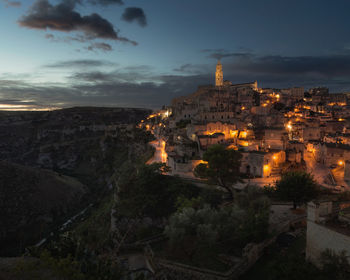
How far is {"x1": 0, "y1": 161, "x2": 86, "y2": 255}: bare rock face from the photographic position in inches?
1432

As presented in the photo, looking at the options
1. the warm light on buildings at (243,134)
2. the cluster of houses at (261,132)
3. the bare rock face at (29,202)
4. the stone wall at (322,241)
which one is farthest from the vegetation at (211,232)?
the bare rock face at (29,202)

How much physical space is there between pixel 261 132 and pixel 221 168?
770 inches

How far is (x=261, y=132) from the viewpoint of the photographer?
137 ft

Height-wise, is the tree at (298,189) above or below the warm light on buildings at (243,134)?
below

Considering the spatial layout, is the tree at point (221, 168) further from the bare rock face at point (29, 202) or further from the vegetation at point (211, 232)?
the bare rock face at point (29, 202)

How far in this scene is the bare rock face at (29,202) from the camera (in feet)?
119

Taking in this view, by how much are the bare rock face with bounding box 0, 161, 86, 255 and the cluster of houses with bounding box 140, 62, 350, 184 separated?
24.0 m

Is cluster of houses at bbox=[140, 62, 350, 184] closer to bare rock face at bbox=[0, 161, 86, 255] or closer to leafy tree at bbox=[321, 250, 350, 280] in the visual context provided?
leafy tree at bbox=[321, 250, 350, 280]

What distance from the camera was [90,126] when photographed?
11388 centimetres

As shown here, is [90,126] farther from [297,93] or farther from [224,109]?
[297,93]

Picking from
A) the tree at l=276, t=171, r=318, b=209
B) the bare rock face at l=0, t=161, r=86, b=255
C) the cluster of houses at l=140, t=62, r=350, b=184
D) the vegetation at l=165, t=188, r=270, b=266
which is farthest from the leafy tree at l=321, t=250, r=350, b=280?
the bare rock face at l=0, t=161, r=86, b=255

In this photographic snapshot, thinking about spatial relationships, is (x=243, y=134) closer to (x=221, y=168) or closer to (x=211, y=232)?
(x=221, y=168)

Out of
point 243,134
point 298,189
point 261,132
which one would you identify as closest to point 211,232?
point 298,189

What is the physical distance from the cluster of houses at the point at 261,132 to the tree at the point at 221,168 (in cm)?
609
